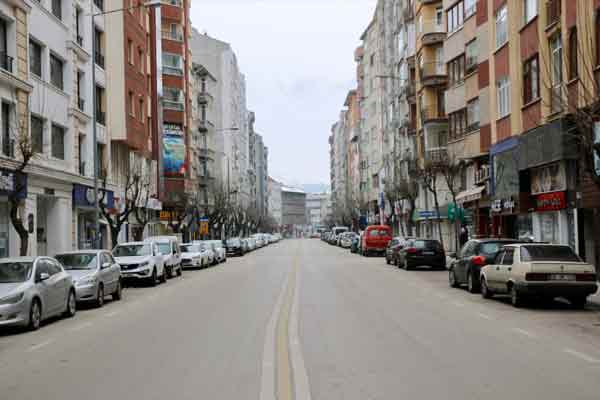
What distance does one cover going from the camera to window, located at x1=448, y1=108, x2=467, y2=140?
1733 inches

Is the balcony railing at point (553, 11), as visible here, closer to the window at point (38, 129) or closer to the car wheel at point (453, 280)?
the car wheel at point (453, 280)

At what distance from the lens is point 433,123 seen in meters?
53.7

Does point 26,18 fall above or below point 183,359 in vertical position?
above

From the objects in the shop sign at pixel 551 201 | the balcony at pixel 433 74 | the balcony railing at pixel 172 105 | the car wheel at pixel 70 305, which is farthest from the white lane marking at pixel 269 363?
the balcony railing at pixel 172 105

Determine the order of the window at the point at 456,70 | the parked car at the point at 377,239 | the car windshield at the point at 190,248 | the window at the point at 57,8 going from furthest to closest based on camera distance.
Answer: the parked car at the point at 377,239
the window at the point at 456,70
the car windshield at the point at 190,248
the window at the point at 57,8

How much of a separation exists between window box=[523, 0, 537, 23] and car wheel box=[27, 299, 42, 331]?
21.6 meters

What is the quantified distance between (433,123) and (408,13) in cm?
1526

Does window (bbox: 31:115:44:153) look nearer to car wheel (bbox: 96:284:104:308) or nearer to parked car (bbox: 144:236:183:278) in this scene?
parked car (bbox: 144:236:183:278)

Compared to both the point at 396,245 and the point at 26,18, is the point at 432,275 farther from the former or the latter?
the point at 26,18

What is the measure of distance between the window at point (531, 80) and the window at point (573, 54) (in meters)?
4.00

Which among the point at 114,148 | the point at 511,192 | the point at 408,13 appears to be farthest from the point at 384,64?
the point at 511,192

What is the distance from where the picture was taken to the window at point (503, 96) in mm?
33547

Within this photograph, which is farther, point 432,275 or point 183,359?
point 432,275

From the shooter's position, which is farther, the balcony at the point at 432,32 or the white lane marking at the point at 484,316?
the balcony at the point at 432,32
